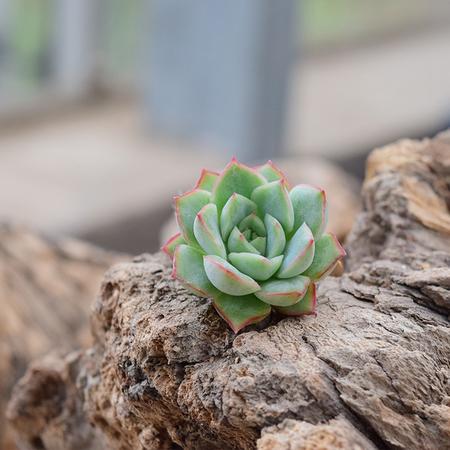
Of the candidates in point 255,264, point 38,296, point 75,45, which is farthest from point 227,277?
point 75,45

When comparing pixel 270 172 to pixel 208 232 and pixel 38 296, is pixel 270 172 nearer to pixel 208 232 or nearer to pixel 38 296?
pixel 208 232

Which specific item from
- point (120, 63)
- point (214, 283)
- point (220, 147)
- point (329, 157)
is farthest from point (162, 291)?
point (120, 63)

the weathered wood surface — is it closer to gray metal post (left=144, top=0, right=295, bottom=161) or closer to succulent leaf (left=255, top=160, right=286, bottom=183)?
succulent leaf (left=255, top=160, right=286, bottom=183)

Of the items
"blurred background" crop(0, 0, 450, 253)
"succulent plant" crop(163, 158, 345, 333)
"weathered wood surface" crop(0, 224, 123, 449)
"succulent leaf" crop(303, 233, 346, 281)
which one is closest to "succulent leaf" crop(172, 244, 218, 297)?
"succulent plant" crop(163, 158, 345, 333)

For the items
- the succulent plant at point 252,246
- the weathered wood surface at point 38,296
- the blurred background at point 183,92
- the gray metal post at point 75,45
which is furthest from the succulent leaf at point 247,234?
the gray metal post at point 75,45

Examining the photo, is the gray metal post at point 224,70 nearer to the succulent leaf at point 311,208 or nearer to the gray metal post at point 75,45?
the gray metal post at point 75,45
